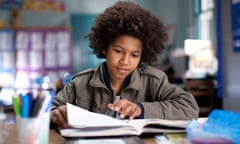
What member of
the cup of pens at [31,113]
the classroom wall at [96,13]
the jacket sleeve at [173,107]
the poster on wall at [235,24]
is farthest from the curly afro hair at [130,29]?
the classroom wall at [96,13]

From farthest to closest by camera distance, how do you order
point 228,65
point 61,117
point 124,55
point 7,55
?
point 7,55 < point 228,65 < point 124,55 < point 61,117

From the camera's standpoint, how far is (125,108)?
2.73 ft

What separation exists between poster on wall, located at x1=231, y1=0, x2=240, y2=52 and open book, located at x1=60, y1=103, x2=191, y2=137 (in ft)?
7.80

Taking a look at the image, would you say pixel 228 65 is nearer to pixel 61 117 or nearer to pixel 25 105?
pixel 61 117

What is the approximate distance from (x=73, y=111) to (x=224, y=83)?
8.79ft

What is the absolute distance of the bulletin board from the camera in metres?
4.28

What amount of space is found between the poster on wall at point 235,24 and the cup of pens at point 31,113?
2.67 metres

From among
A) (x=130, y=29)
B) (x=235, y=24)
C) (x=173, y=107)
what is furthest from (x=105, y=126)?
(x=235, y=24)

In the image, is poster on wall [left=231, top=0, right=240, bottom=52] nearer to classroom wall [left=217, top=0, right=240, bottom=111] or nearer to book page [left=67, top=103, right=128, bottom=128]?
classroom wall [left=217, top=0, right=240, bottom=111]

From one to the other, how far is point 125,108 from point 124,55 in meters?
0.21

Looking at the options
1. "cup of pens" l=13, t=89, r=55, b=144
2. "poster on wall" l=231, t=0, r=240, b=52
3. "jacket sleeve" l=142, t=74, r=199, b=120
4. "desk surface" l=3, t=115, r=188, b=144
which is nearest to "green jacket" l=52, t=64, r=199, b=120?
"jacket sleeve" l=142, t=74, r=199, b=120

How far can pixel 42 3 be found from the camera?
455 cm

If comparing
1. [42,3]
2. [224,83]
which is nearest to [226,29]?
[224,83]

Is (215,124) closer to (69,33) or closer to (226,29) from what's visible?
(226,29)
